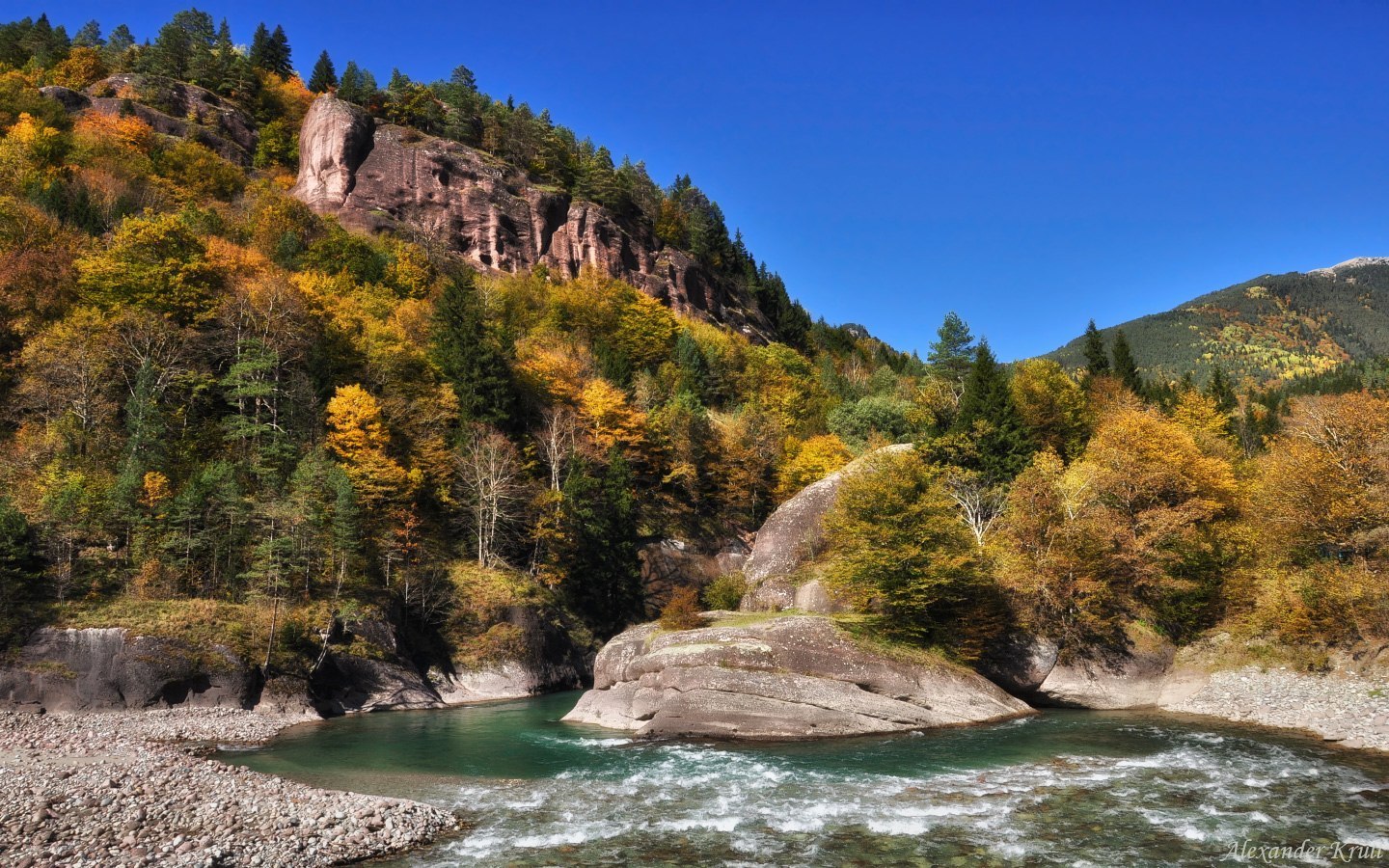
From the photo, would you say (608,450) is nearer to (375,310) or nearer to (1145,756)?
(375,310)

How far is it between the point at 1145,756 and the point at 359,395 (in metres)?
46.8

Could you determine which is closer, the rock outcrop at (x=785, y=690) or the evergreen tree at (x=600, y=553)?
the rock outcrop at (x=785, y=690)

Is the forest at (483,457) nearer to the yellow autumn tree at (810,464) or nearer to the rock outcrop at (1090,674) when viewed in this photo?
the yellow autumn tree at (810,464)

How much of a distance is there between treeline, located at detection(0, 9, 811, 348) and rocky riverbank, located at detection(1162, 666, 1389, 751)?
9963 cm

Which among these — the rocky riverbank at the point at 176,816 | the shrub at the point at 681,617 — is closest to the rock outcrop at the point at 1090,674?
the shrub at the point at 681,617

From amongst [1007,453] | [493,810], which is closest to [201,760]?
[493,810]

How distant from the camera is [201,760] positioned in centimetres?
2122

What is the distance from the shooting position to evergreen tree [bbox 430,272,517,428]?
55.2 metres

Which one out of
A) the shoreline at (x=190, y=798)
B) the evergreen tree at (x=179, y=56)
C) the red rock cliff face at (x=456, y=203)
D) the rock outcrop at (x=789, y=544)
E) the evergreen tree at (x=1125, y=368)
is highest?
the evergreen tree at (x=179, y=56)

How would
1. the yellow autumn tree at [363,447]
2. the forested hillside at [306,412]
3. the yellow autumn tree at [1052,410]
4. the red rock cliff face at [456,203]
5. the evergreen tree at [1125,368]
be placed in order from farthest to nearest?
the red rock cliff face at [456,203]
the evergreen tree at [1125,368]
the yellow autumn tree at [1052,410]
the yellow autumn tree at [363,447]
the forested hillside at [306,412]

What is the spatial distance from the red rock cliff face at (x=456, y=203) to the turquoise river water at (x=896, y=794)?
78618 mm

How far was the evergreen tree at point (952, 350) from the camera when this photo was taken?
241 ft

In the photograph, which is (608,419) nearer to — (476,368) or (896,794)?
(476,368)

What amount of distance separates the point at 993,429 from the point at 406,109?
317ft
